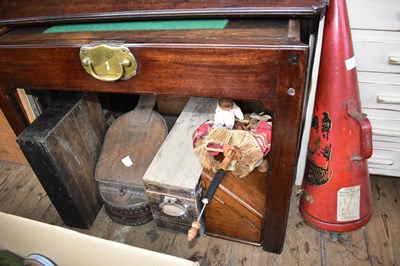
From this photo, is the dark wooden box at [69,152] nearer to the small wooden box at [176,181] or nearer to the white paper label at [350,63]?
the small wooden box at [176,181]

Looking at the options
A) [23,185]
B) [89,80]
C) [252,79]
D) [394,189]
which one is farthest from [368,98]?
[23,185]

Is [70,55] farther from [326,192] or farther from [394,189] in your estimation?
[394,189]

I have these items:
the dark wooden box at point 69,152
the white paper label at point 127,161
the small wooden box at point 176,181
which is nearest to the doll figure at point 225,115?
the small wooden box at point 176,181

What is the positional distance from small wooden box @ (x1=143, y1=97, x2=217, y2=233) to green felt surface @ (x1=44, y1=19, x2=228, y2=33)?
0.44m

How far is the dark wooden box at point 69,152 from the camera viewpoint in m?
1.04

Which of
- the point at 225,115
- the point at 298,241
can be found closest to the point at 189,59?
the point at 225,115

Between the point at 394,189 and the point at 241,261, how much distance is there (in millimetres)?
702

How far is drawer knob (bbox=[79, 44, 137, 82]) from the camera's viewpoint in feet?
2.62

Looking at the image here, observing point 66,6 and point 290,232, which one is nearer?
point 66,6

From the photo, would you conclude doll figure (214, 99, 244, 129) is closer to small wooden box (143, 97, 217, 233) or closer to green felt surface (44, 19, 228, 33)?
small wooden box (143, 97, 217, 233)

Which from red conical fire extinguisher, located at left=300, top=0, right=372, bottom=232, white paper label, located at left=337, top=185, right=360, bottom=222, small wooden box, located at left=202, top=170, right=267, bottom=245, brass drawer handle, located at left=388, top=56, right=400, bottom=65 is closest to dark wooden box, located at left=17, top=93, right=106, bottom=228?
small wooden box, located at left=202, top=170, right=267, bottom=245

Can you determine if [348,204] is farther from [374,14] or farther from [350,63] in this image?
[374,14]

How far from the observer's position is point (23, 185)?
59.5 inches

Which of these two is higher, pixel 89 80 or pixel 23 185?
pixel 89 80
